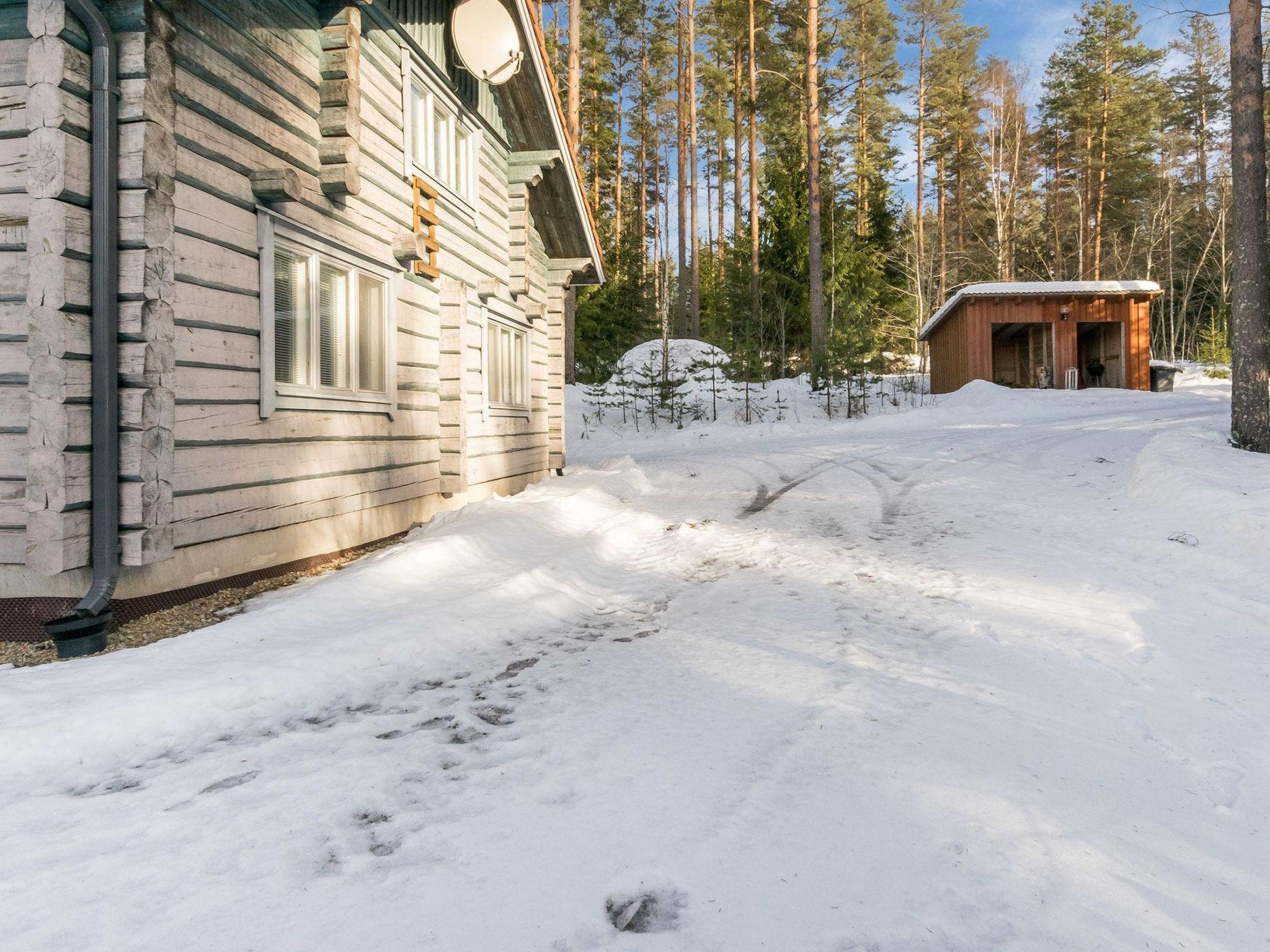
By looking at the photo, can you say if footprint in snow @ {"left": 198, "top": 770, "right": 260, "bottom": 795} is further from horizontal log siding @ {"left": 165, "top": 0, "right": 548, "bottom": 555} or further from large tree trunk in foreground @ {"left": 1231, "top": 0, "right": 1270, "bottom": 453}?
large tree trunk in foreground @ {"left": 1231, "top": 0, "right": 1270, "bottom": 453}

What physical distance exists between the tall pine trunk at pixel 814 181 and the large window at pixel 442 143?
43.1ft

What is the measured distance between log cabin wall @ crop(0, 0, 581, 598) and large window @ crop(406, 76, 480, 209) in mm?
278

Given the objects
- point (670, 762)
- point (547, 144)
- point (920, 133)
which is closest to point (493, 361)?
point (547, 144)

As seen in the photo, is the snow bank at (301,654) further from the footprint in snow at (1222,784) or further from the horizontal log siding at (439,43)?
the horizontal log siding at (439,43)

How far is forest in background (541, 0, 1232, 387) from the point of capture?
2472 centimetres

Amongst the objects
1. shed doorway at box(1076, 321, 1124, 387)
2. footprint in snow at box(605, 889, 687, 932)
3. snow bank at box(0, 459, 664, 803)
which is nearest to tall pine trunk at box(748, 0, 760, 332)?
shed doorway at box(1076, 321, 1124, 387)

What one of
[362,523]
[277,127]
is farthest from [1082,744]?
[277,127]

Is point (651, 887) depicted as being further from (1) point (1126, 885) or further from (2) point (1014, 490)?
(2) point (1014, 490)

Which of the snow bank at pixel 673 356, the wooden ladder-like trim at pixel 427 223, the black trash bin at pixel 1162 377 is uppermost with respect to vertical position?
the snow bank at pixel 673 356

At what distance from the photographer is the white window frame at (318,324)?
4.94 m

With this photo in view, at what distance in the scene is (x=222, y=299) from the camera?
4551 mm

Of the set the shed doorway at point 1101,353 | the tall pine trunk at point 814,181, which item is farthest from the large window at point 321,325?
the shed doorway at point 1101,353

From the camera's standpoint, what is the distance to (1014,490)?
8352 millimetres

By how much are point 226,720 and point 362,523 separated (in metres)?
3.36
